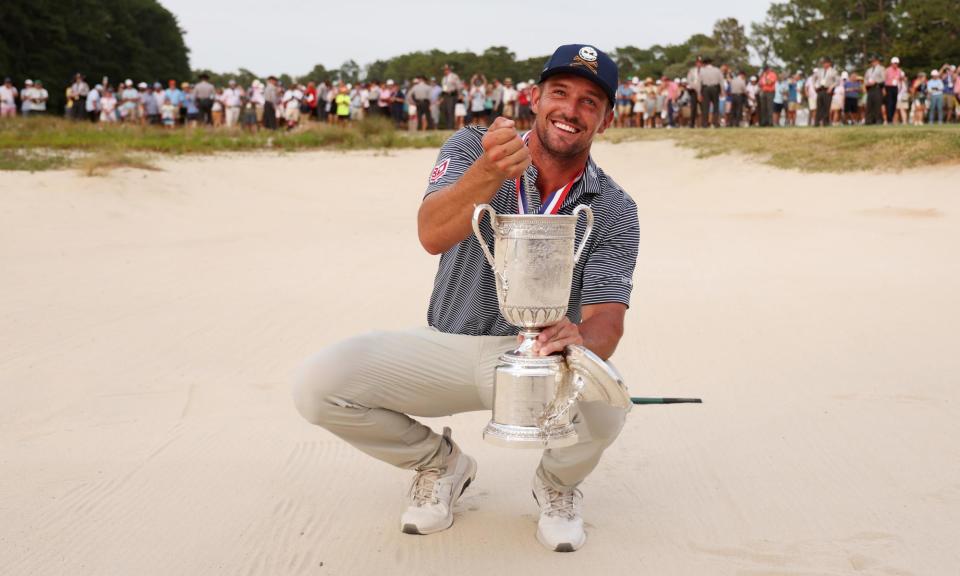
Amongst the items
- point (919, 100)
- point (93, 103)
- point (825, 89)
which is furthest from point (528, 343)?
point (93, 103)

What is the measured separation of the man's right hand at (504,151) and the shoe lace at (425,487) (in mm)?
1389

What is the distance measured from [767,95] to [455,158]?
79.9 ft

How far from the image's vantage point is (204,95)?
97.6 feet

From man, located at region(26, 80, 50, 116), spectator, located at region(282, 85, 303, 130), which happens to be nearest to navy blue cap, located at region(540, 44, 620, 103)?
spectator, located at region(282, 85, 303, 130)

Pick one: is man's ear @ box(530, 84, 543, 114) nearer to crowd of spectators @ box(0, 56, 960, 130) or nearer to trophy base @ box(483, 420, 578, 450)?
trophy base @ box(483, 420, 578, 450)

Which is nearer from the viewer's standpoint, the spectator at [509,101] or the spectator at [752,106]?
the spectator at [509,101]

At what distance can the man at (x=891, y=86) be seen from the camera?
80.3 ft

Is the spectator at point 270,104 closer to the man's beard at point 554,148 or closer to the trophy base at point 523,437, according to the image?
the man's beard at point 554,148

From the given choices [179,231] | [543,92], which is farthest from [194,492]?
[179,231]

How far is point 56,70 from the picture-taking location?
5459 centimetres

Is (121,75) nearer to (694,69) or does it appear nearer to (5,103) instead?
(5,103)

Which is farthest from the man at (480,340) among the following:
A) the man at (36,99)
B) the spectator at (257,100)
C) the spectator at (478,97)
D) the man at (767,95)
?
the man at (36,99)

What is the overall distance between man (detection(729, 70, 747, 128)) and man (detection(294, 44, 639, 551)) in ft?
76.9

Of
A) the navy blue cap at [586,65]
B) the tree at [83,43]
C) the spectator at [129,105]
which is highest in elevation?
the tree at [83,43]
